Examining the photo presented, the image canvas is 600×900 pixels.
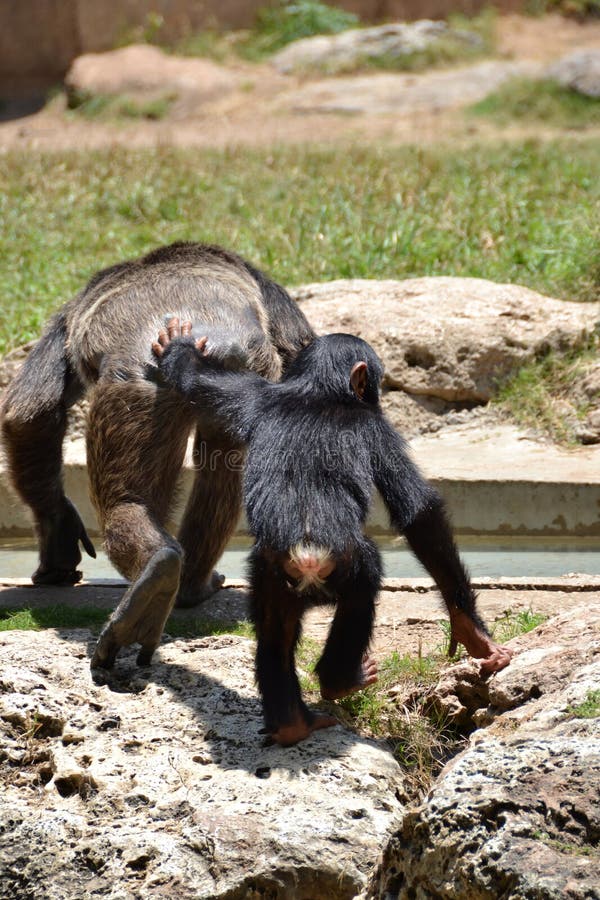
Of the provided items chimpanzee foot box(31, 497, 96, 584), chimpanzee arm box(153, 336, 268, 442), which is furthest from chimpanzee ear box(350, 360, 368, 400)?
chimpanzee foot box(31, 497, 96, 584)

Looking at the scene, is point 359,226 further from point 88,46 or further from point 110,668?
point 88,46

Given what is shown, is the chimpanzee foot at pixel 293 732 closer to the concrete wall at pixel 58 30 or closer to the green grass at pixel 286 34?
the green grass at pixel 286 34

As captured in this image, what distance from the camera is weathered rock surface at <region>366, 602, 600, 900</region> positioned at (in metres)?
2.70

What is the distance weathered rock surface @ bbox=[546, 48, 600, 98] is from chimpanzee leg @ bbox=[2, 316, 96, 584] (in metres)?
14.6

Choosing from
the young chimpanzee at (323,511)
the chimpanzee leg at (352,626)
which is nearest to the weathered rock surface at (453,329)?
the young chimpanzee at (323,511)

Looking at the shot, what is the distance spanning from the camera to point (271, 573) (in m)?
3.91

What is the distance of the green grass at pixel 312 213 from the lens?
10055 millimetres

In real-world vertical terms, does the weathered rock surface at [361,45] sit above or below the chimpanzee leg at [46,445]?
above

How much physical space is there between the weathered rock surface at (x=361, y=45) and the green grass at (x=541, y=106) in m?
3.23

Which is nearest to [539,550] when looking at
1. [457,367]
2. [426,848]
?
[457,367]

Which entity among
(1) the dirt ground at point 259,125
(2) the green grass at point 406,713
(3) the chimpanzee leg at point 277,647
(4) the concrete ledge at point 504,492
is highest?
(3) the chimpanzee leg at point 277,647

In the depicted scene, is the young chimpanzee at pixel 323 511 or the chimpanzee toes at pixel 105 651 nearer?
the young chimpanzee at pixel 323 511

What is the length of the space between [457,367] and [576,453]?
1.15 m

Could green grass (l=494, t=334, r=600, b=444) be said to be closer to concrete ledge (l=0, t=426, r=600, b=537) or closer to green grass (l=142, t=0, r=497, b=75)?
concrete ledge (l=0, t=426, r=600, b=537)
